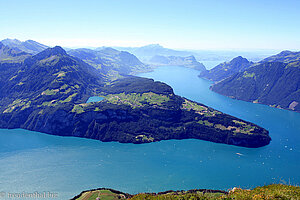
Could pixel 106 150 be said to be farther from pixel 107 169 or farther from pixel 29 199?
pixel 29 199

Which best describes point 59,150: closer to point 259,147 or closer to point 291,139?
point 259,147

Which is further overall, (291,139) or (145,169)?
(291,139)

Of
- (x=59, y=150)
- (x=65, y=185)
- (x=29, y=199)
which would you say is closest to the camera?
(x=29, y=199)

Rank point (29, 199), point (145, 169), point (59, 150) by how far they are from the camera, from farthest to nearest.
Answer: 1. point (59, 150)
2. point (145, 169)
3. point (29, 199)

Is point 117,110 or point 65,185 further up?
point 117,110

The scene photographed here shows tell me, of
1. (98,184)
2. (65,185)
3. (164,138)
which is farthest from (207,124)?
(65,185)

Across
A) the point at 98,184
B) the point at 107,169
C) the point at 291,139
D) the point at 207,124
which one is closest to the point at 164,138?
the point at 207,124
